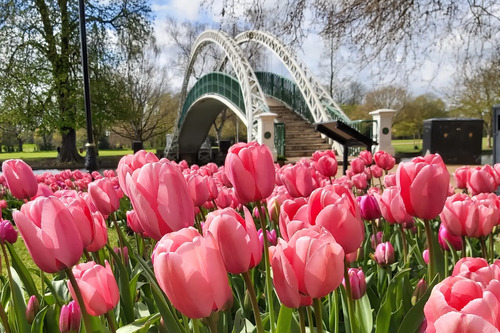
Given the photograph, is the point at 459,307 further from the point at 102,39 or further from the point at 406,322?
the point at 102,39

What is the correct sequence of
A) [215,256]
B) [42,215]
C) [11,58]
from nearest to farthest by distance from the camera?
1. [215,256]
2. [42,215]
3. [11,58]

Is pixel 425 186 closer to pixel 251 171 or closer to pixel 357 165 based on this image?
pixel 251 171

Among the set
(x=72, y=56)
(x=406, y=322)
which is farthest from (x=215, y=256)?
(x=72, y=56)

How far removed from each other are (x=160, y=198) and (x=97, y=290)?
0.33m

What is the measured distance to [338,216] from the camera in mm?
926

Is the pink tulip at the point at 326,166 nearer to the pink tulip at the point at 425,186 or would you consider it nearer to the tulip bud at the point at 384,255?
the tulip bud at the point at 384,255

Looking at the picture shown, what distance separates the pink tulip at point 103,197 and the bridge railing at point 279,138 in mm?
17682

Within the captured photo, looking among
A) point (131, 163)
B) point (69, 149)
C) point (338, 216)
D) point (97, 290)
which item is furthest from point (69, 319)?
point (69, 149)

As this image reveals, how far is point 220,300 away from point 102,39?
26.7 meters

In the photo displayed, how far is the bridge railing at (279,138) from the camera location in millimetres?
19325

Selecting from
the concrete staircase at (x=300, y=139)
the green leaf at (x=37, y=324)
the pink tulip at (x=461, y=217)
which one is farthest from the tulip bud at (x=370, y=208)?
the concrete staircase at (x=300, y=139)

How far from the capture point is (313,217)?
976 mm

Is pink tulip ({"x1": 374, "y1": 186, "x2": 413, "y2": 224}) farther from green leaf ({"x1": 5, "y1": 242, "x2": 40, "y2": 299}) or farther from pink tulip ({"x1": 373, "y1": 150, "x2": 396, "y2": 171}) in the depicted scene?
pink tulip ({"x1": 373, "y1": 150, "x2": 396, "y2": 171})

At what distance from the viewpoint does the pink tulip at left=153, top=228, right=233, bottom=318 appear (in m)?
0.70
